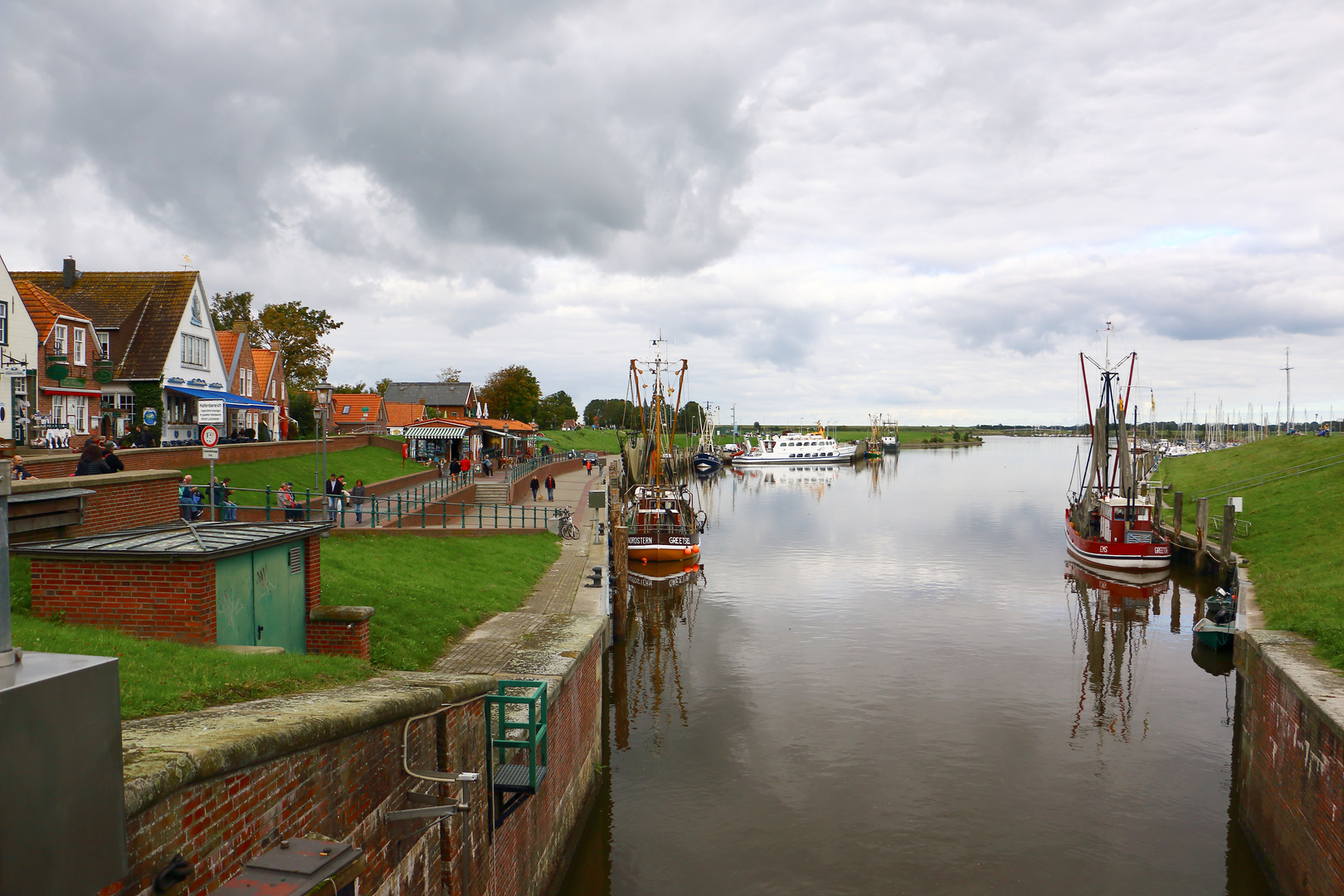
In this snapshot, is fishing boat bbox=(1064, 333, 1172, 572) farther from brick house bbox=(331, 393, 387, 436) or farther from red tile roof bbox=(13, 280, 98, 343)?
brick house bbox=(331, 393, 387, 436)

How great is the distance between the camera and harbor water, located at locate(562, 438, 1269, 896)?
1414 centimetres

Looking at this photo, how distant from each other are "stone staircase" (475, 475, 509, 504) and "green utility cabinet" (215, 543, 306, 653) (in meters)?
29.2

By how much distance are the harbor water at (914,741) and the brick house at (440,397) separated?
58079 millimetres

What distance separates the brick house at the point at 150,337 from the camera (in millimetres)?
38219

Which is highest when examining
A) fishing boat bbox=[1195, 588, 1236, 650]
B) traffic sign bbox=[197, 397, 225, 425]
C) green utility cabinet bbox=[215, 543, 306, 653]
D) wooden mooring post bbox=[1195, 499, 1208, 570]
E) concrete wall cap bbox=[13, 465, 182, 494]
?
traffic sign bbox=[197, 397, 225, 425]

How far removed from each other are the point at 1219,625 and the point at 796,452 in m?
119

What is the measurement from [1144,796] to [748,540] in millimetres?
35540

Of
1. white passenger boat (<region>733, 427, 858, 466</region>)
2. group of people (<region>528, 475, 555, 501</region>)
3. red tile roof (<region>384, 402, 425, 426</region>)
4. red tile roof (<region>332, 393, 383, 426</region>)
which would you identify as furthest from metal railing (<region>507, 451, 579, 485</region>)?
white passenger boat (<region>733, 427, 858, 466</region>)

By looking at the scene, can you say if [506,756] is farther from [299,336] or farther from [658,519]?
[299,336]

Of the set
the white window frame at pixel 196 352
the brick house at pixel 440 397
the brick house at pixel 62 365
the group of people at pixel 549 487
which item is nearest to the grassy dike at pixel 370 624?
the group of people at pixel 549 487

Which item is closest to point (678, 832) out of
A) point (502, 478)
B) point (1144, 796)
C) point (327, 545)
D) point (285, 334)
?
point (1144, 796)

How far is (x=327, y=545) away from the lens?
22.2 m

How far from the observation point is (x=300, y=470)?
38.3m

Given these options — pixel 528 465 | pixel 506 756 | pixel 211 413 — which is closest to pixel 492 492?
pixel 528 465
